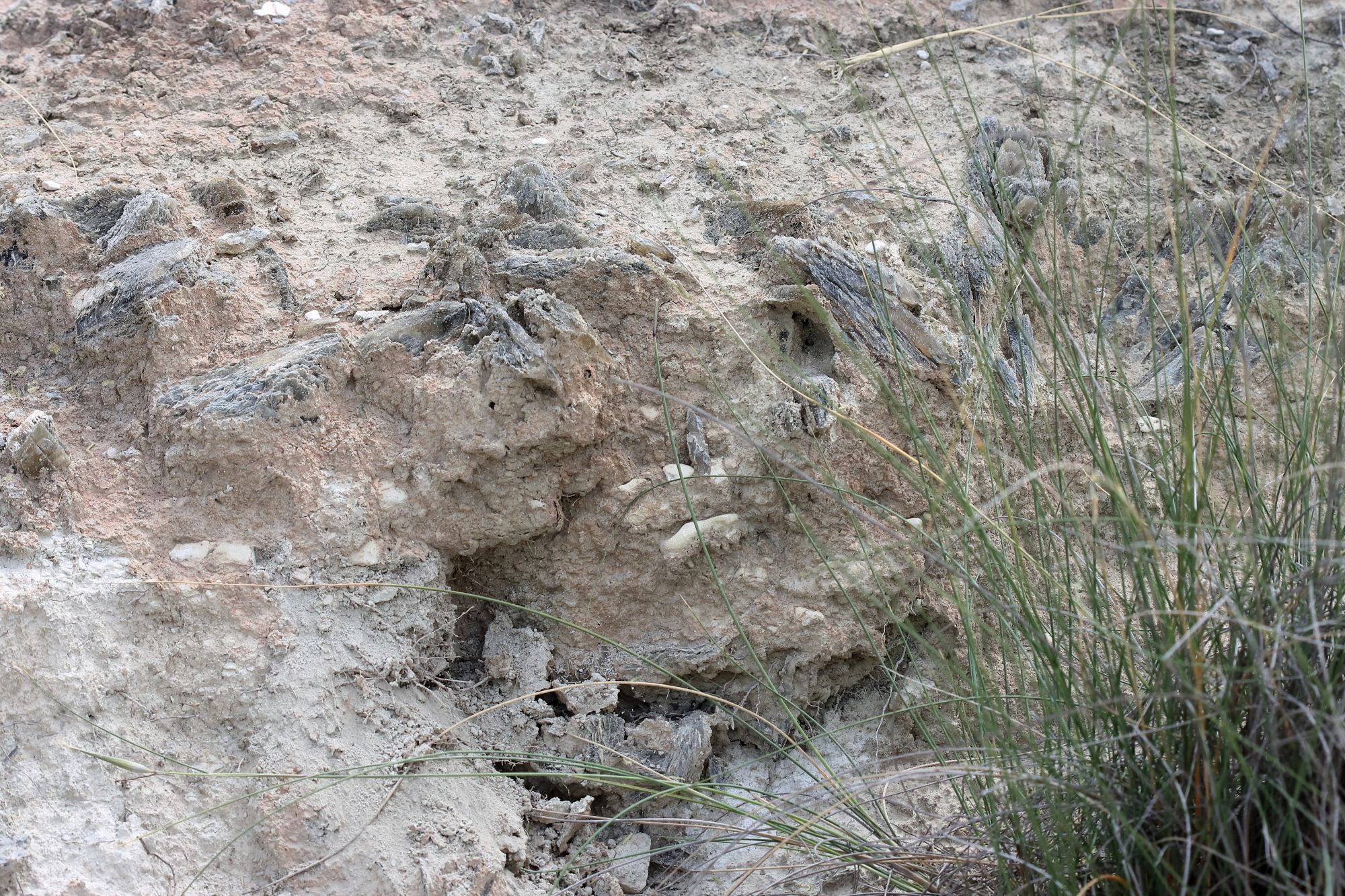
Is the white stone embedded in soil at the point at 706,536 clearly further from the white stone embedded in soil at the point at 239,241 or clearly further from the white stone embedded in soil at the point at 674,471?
the white stone embedded in soil at the point at 239,241

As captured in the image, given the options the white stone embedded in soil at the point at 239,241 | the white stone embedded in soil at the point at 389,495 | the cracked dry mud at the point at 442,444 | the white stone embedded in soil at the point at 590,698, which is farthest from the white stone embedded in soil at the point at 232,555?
the white stone embedded in soil at the point at 239,241

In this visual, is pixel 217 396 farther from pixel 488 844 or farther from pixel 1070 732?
pixel 1070 732

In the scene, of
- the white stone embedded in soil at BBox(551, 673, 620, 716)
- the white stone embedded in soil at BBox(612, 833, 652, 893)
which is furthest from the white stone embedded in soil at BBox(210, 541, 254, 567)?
the white stone embedded in soil at BBox(612, 833, 652, 893)

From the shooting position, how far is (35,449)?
192 centimetres

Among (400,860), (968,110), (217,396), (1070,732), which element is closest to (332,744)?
(400,860)

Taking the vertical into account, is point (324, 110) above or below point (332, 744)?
above

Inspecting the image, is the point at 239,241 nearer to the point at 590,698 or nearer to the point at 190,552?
the point at 190,552

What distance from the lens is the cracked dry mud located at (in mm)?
1778

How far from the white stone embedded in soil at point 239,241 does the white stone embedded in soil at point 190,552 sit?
68cm

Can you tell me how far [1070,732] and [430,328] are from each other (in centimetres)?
131

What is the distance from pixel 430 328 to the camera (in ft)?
6.91

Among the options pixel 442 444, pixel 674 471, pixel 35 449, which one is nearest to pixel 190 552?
pixel 35 449

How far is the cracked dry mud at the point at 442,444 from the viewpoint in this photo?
178cm

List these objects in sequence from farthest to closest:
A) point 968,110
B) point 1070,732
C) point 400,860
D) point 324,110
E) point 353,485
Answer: point 968,110 < point 324,110 < point 353,485 < point 400,860 < point 1070,732
